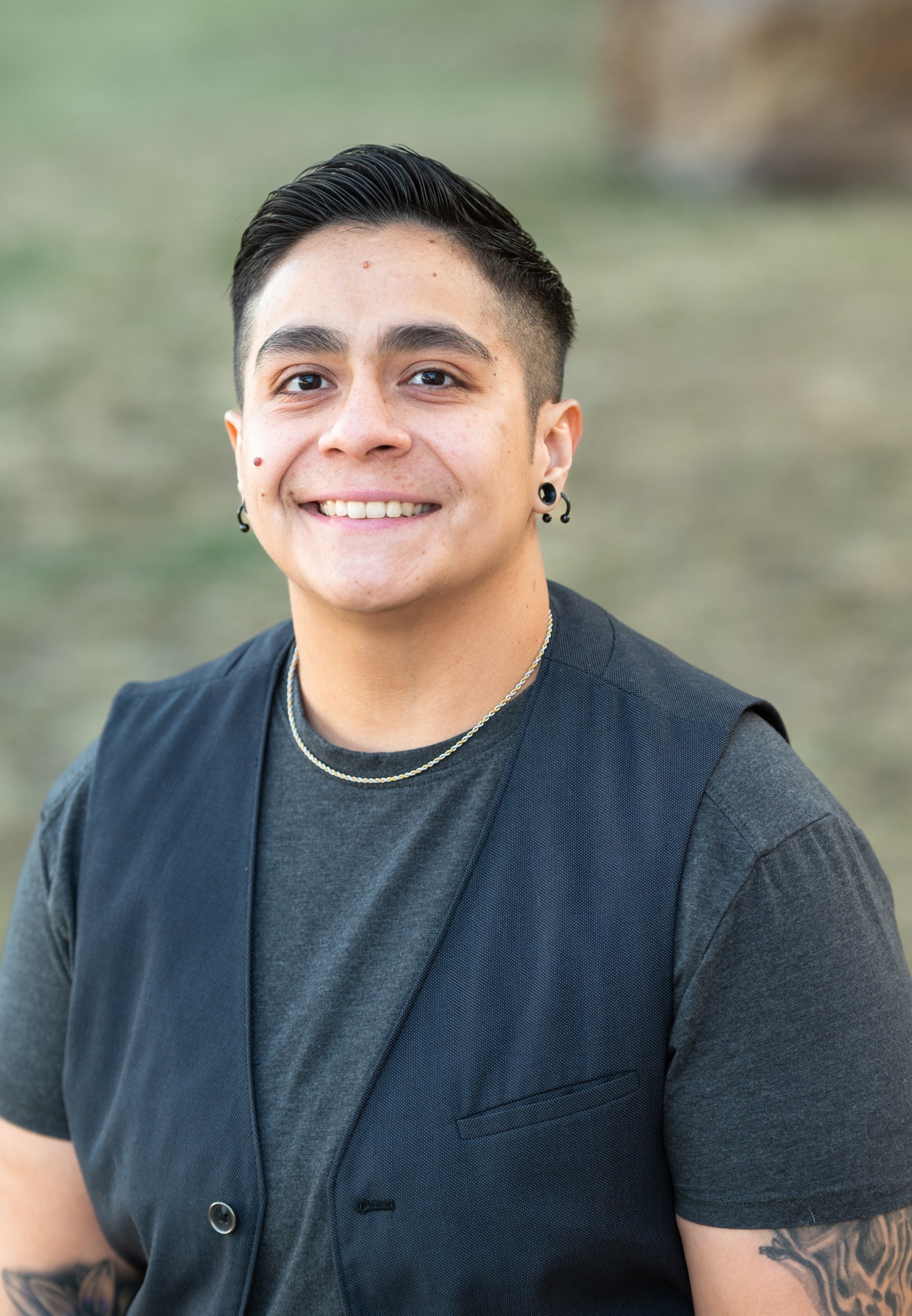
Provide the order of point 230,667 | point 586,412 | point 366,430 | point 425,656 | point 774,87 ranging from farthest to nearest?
point 774,87 < point 586,412 < point 230,667 < point 425,656 < point 366,430

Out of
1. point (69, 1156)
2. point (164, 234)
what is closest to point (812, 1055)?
point (69, 1156)

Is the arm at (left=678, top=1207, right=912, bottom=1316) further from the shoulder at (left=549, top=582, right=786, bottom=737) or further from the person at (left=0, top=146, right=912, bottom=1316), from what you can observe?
the shoulder at (left=549, top=582, right=786, bottom=737)

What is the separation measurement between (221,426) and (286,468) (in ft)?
17.4

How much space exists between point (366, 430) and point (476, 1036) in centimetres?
71

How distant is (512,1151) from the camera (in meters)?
1.62

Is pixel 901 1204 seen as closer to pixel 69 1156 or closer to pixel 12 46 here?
pixel 69 1156

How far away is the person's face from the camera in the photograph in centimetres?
171

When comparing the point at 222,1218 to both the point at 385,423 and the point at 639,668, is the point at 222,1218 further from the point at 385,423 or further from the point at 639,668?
the point at 385,423

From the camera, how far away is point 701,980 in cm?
160

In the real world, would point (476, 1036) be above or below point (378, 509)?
below

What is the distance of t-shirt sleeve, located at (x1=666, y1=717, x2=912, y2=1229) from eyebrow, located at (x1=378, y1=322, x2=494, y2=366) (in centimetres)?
64

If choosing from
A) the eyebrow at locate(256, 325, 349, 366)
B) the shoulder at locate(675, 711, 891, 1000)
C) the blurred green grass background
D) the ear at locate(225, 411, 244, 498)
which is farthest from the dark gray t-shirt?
the blurred green grass background

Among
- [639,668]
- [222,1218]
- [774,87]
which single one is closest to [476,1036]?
[222,1218]

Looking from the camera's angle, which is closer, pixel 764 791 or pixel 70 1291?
pixel 764 791
